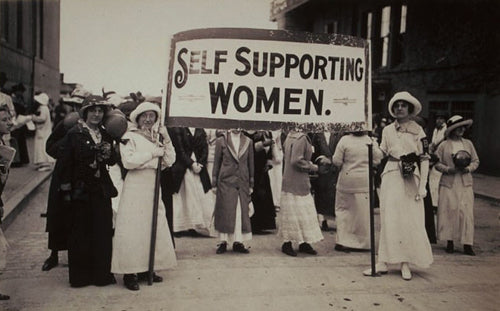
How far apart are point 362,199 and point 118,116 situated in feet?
11.5

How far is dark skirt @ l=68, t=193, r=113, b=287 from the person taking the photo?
5.39 m

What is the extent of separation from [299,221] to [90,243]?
8.78 ft

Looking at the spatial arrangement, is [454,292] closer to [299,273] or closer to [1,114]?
[299,273]

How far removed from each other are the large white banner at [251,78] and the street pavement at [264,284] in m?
1.57

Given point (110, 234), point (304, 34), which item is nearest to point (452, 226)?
point (304, 34)

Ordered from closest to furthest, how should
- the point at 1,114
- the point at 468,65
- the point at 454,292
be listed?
the point at 1,114
the point at 454,292
the point at 468,65

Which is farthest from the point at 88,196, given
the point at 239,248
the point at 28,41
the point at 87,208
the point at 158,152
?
the point at 28,41

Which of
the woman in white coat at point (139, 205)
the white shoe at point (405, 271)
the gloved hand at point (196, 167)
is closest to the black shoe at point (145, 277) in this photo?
the woman in white coat at point (139, 205)

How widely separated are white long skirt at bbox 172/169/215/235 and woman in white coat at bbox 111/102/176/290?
2.36m

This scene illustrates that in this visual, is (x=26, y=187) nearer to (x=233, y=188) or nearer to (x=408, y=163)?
(x=233, y=188)

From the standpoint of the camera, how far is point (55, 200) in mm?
6109

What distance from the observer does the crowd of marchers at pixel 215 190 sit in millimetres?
5438

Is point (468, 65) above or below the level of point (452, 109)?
above

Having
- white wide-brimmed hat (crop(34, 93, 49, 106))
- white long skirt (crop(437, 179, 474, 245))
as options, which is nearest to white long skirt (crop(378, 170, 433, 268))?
white long skirt (crop(437, 179, 474, 245))
